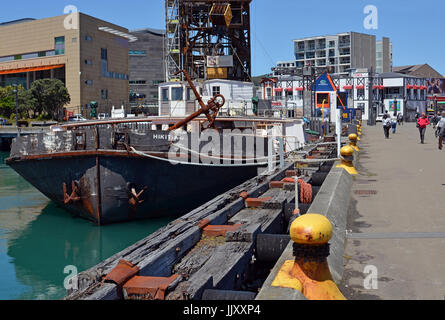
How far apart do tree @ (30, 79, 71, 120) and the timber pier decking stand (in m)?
64.5

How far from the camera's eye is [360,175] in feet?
40.0

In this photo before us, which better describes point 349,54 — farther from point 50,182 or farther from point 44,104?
point 50,182

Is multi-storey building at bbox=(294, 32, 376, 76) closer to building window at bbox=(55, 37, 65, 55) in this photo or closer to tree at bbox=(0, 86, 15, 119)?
building window at bbox=(55, 37, 65, 55)

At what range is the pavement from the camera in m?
4.50

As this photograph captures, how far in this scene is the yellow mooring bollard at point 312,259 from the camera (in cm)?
388

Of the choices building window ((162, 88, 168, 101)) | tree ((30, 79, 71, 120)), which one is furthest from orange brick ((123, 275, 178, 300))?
tree ((30, 79, 71, 120))

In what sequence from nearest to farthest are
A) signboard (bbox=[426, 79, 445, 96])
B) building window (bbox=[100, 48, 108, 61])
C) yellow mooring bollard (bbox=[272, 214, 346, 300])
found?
yellow mooring bollard (bbox=[272, 214, 346, 300]) < building window (bbox=[100, 48, 108, 61]) < signboard (bbox=[426, 79, 445, 96])

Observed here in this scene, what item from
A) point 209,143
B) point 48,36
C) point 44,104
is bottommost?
point 209,143

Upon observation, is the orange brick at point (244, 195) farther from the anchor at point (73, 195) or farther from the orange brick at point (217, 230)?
the anchor at point (73, 195)

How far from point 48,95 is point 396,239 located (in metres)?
68.2

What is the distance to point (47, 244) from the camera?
46.8 feet

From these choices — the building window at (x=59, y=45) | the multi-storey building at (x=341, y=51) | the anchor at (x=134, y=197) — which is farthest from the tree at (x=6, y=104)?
the multi-storey building at (x=341, y=51)
